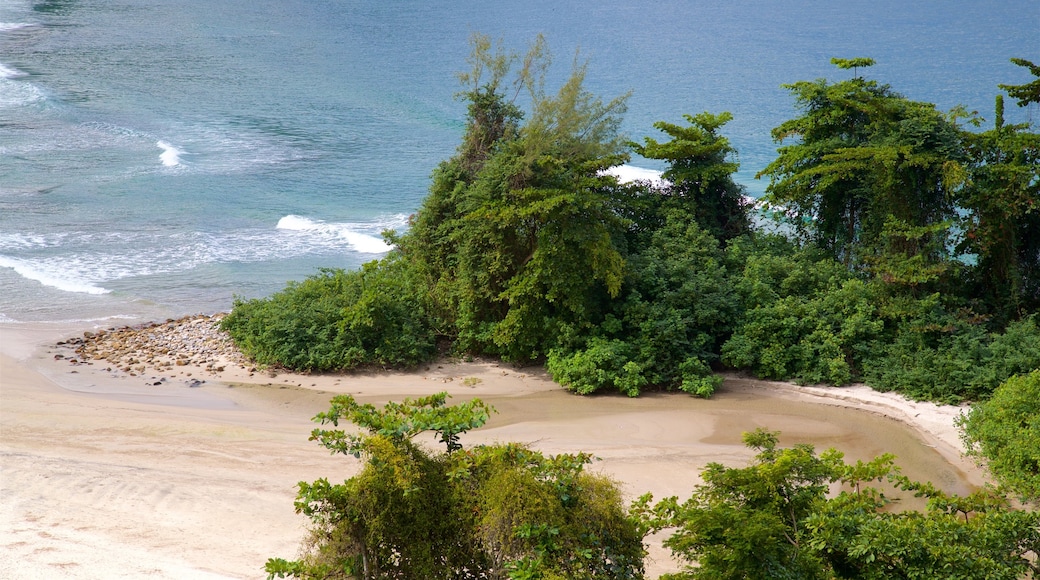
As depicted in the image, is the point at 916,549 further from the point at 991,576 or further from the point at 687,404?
the point at 687,404

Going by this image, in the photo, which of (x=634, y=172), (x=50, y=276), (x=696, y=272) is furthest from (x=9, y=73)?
(x=696, y=272)

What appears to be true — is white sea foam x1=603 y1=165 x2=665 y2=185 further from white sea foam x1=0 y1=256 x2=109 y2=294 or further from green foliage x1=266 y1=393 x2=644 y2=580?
green foliage x1=266 y1=393 x2=644 y2=580

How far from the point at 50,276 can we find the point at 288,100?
77.2 ft

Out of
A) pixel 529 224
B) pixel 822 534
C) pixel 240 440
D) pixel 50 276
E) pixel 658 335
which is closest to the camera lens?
pixel 822 534

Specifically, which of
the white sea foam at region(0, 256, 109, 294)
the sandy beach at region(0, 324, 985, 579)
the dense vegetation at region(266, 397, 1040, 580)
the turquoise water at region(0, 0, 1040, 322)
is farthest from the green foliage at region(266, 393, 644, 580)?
the white sea foam at region(0, 256, 109, 294)

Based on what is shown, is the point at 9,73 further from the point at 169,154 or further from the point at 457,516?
the point at 457,516

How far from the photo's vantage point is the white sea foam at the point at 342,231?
27.2m

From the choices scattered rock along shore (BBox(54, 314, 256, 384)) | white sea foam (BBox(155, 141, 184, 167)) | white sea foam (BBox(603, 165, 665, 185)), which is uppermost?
white sea foam (BBox(155, 141, 184, 167))

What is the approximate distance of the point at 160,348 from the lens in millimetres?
18391

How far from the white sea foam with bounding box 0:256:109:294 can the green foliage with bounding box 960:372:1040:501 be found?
736 inches

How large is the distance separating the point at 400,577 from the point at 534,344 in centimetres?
872

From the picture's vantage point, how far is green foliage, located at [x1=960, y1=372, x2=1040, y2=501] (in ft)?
38.5

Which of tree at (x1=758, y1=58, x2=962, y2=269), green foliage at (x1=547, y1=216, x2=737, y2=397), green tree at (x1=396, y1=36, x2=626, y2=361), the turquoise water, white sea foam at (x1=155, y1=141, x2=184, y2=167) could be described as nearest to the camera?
green foliage at (x1=547, y1=216, x2=737, y2=397)

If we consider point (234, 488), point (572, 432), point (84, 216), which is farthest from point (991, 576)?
point (84, 216)
